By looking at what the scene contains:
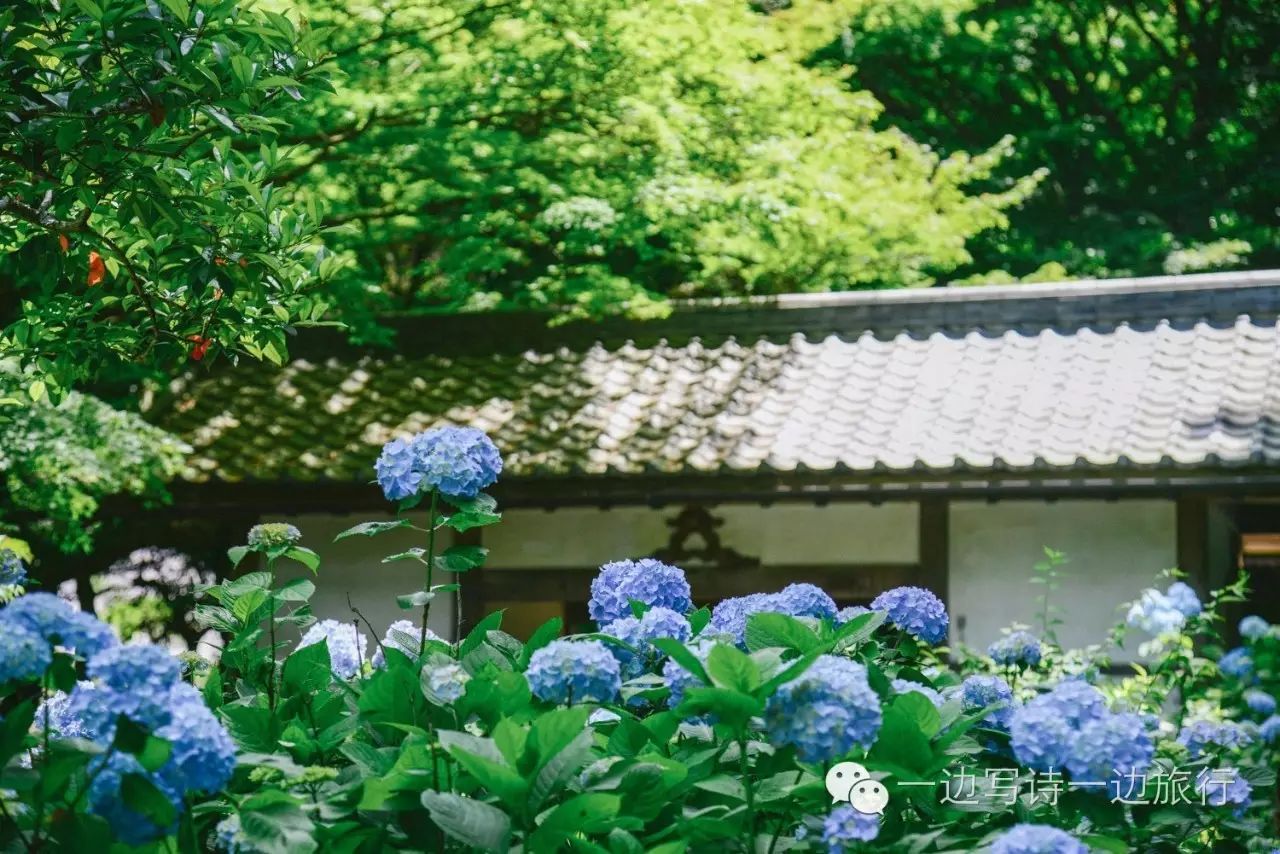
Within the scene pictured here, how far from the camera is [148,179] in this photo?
2959mm

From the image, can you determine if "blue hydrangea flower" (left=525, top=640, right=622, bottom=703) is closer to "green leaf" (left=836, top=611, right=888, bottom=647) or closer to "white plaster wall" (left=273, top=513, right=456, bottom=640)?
"green leaf" (left=836, top=611, right=888, bottom=647)

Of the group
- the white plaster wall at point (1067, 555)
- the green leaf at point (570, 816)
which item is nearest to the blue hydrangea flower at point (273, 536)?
the green leaf at point (570, 816)

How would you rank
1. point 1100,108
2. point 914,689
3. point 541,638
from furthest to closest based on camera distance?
point 1100,108
point 541,638
point 914,689

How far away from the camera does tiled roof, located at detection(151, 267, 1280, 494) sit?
23.6ft

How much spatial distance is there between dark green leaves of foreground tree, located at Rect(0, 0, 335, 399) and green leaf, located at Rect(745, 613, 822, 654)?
153 cm

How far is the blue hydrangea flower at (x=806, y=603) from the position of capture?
97.2 inches

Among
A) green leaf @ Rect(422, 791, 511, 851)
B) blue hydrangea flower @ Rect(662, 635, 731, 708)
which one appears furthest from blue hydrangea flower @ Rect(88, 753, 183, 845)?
blue hydrangea flower @ Rect(662, 635, 731, 708)

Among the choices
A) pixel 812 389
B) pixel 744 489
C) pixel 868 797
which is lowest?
pixel 868 797

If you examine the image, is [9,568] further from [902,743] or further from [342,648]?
[902,743]

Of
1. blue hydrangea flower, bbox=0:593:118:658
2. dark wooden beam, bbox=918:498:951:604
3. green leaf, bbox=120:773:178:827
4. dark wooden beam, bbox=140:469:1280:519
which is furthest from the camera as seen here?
dark wooden beam, bbox=918:498:951:604

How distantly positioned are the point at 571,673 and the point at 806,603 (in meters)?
0.69

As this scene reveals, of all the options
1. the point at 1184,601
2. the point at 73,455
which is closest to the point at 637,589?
the point at 1184,601

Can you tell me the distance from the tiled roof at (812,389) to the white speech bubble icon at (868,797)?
5261 millimetres

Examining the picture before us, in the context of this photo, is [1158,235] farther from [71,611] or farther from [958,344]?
[71,611]
